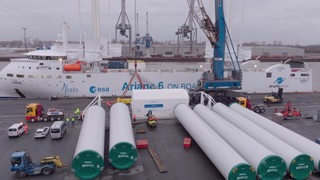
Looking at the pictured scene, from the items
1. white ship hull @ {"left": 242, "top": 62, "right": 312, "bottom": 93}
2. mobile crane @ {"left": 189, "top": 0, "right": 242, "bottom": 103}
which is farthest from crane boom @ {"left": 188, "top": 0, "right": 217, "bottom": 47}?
white ship hull @ {"left": 242, "top": 62, "right": 312, "bottom": 93}

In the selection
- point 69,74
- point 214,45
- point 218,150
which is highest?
point 214,45

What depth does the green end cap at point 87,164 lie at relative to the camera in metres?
16.1

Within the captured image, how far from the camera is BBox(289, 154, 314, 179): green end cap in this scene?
16375mm

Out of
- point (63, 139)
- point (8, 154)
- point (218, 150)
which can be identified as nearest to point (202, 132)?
point (218, 150)

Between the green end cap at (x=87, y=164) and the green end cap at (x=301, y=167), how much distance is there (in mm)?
12605

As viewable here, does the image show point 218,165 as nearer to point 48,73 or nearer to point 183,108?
point 183,108

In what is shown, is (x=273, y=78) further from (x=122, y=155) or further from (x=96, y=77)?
(x=122, y=155)

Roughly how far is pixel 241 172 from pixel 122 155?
790 cm

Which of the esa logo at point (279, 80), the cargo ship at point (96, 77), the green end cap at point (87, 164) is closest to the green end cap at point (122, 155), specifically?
the green end cap at point (87, 164)

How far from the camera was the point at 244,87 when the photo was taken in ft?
161

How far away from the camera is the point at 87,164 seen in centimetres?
1625

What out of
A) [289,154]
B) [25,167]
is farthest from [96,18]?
[289,154]

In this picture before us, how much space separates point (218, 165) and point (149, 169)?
493cm

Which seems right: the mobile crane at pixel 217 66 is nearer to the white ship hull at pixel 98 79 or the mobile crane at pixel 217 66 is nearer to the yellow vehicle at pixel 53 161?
the white ship hull at pixel 98 79
